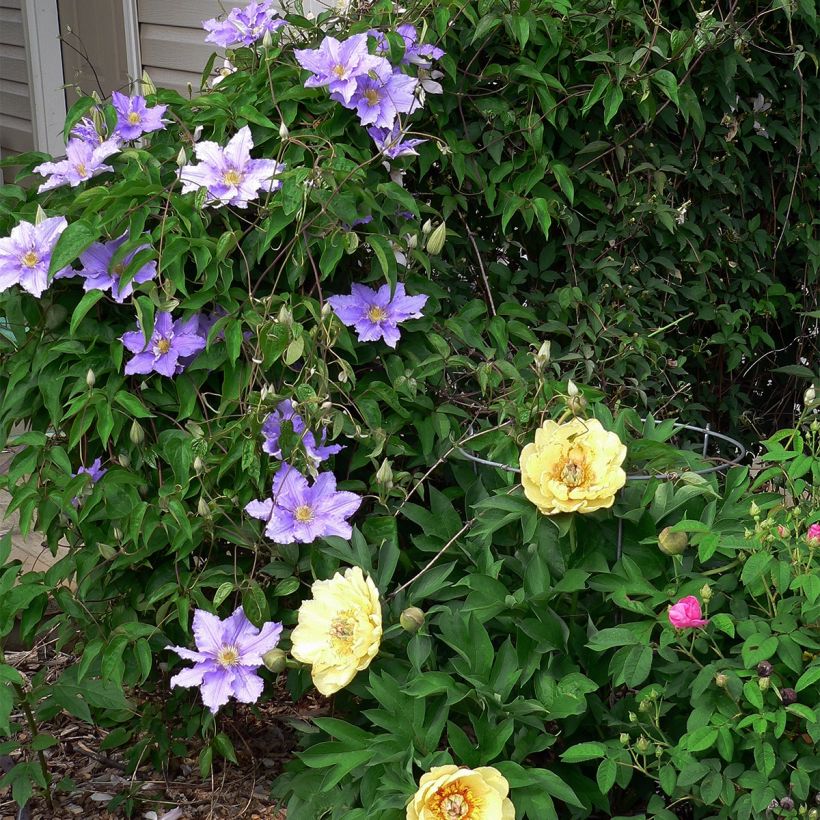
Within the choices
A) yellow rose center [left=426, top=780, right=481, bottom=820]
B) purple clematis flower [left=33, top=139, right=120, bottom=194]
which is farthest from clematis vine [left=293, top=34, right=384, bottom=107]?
yellow rose center [left=426, top=780, right=481, bottom=820]

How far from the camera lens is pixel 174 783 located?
2059 mm

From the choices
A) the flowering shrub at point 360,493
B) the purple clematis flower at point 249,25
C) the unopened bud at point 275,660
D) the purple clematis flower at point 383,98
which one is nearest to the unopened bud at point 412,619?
the flowering shrub at point 360,493

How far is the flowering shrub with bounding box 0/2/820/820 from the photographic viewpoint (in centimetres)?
141

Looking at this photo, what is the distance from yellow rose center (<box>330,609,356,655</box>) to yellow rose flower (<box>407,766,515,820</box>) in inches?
9.0

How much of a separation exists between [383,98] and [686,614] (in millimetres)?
989

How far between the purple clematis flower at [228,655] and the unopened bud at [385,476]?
0.26 metres

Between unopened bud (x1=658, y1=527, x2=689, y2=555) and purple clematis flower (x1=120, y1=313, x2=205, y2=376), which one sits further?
purple clematis flower (x1=120, y1=313, x2=205, y2=376)

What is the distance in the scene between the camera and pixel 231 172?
1.79 m

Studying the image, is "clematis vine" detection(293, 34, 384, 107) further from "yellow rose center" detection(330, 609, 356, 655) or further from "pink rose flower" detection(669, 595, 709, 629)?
"pink rose flower" detection(669, 595, 709, 629)

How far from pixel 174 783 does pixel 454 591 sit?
79 centimetres

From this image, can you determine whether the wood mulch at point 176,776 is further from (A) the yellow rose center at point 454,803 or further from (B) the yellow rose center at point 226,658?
(A) the yellow rose center at point 454,803

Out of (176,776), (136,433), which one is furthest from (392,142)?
(176,776)


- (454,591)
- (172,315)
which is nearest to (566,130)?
(172,315)

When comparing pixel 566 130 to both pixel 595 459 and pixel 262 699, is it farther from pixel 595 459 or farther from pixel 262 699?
pixel 262 699
